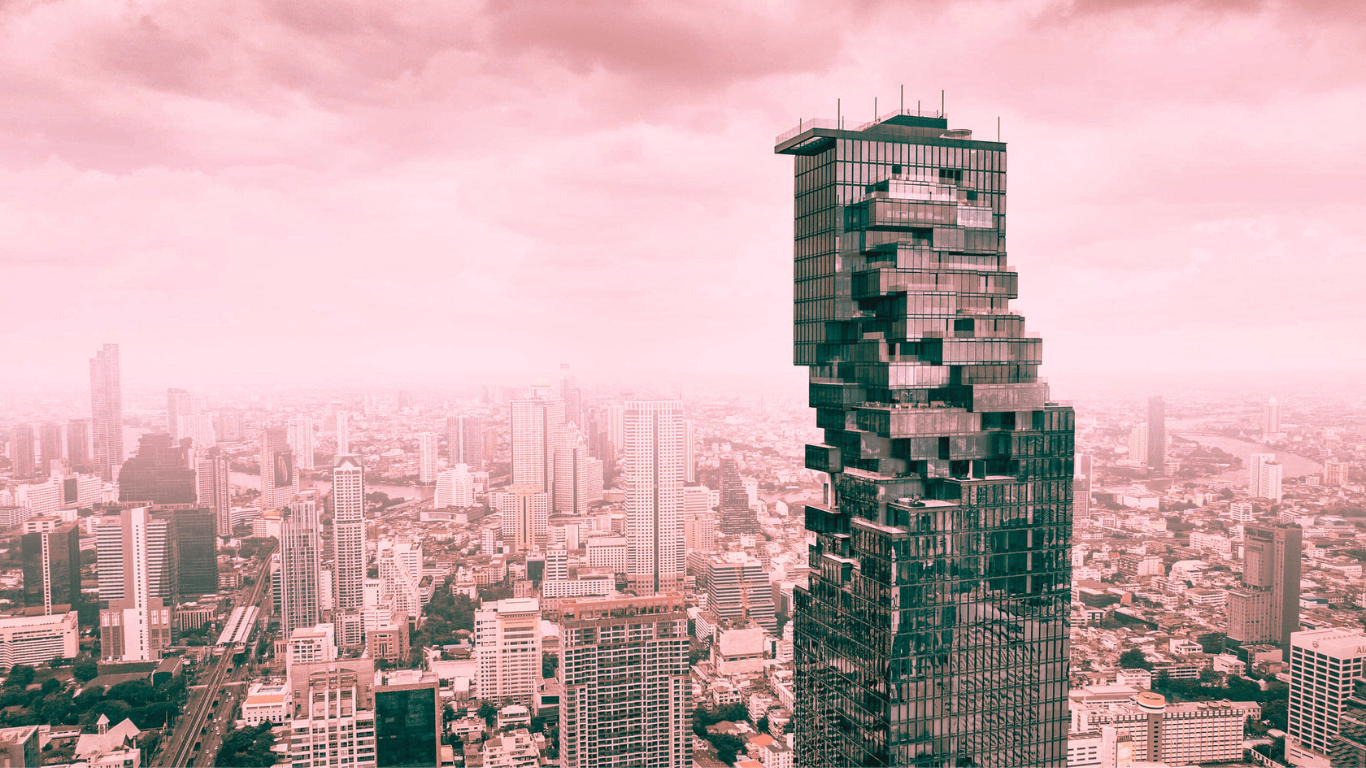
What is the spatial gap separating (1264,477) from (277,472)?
36927 millimetres

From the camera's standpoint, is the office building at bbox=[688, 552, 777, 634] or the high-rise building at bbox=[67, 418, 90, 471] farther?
the office building at bbox=[688, 552, 777, 634]

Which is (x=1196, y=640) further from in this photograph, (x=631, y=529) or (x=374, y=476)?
(x=374, y=476)

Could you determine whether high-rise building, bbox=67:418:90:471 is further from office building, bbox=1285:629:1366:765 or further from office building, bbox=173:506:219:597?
office building, bbox=1285:629:1366:765

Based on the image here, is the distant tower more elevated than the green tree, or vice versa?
the distant tower

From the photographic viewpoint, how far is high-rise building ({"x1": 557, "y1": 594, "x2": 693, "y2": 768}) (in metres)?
17.1

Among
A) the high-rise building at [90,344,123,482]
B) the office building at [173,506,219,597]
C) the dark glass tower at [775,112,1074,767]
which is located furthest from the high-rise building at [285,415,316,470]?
the dark glass tower at [775,112,1074,767]

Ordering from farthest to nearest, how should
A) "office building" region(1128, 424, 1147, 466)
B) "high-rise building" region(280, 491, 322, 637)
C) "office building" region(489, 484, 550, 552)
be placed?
1. "office building" region(489, 484, 550, 552)
2. "high-rise building" region(280, 491, 322, 637)
3. "office building" region(1128, 424, 1147, 466)

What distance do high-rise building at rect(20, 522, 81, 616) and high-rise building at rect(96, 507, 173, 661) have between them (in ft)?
3.89

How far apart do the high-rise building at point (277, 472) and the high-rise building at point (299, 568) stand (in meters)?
2.93

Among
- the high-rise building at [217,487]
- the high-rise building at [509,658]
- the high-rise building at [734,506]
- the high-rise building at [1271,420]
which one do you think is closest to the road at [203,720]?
the high-rise building at [509,658]

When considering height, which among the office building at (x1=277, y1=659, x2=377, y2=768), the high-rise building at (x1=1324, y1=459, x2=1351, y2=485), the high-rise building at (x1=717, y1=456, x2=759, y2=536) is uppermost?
the high-rise building at (x1=1324, y1=459, x2=1351, y2=485)

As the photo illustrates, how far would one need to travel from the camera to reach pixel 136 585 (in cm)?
2723

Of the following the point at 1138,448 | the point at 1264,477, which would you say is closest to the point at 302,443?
the point at 1138,448

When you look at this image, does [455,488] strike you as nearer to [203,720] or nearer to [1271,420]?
[203,720]
